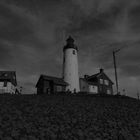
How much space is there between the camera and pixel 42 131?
439 inches

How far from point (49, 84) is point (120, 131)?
94.6ft

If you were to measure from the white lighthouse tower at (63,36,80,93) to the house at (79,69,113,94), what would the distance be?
5399mm

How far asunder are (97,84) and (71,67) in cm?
1143

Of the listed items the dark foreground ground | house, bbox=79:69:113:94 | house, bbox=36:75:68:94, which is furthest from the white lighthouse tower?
the dark foreground ground

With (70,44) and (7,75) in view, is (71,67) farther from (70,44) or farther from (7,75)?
(7,75)

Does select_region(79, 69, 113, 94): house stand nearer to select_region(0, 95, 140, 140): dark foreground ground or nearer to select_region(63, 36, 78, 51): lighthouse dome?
select_region(63, 36, 78, 51): lighthouse dome

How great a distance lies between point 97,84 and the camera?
4875 centimetres

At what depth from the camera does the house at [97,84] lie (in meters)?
46.6

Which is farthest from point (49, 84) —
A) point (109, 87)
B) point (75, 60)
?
point (109, 87)

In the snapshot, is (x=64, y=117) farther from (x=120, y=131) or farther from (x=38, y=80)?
(x=38, y=80)

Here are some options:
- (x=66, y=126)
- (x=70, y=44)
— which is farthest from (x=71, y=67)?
(x=66, y=126)

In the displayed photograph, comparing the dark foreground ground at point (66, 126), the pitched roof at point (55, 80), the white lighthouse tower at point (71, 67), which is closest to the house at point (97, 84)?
the white lighthouse tower at point (71, 67)

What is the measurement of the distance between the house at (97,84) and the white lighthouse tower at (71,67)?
17.7 ft

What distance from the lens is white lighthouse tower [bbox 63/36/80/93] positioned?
41.0 m
